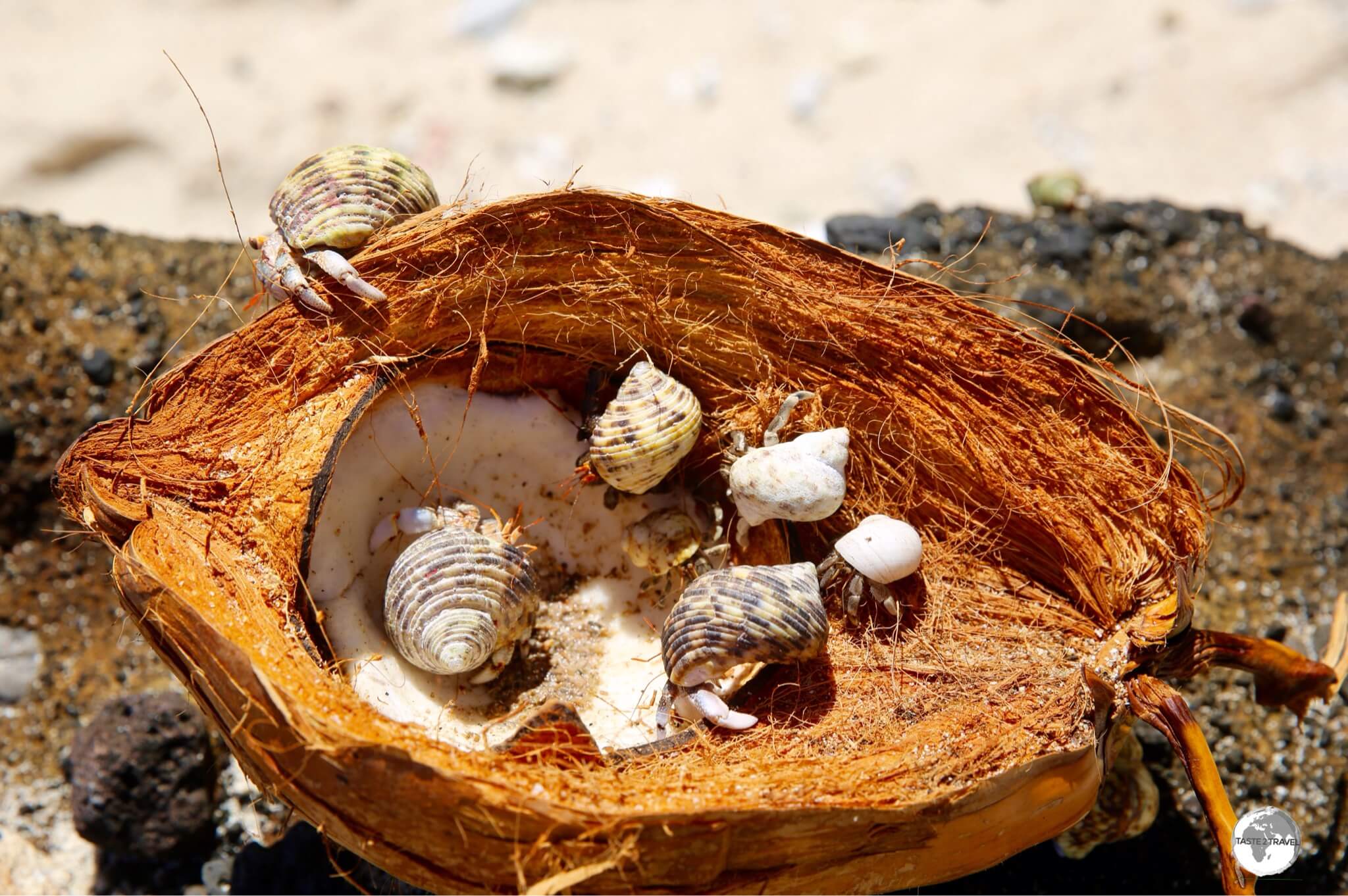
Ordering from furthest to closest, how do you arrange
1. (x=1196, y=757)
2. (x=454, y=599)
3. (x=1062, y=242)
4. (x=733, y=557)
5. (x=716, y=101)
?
(x=716, y=101), (x=1062, y=242), (x=733, y=557), (x=454, y=599), (x=1196, y=757)

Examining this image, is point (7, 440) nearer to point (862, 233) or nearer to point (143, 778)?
point (143, 778)

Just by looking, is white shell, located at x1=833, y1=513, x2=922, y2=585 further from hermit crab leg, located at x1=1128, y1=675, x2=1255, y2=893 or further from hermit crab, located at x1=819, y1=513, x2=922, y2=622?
hermit crab leg, located at x1=1128, y1=675, x2=1255, y2=893

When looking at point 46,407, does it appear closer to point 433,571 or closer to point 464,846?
point 433,571

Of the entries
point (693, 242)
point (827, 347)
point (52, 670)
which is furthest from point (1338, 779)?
point (52, 670)

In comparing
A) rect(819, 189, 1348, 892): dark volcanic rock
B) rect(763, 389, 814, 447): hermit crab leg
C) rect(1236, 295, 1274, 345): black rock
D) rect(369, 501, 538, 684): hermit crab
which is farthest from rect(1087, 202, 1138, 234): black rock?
rect(369, 501, 538, 684): hermit crab

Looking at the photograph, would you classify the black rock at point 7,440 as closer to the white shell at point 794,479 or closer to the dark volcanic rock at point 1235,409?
the white shell at point 794,479

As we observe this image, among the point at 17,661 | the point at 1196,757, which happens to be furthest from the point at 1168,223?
the point at 17,661
